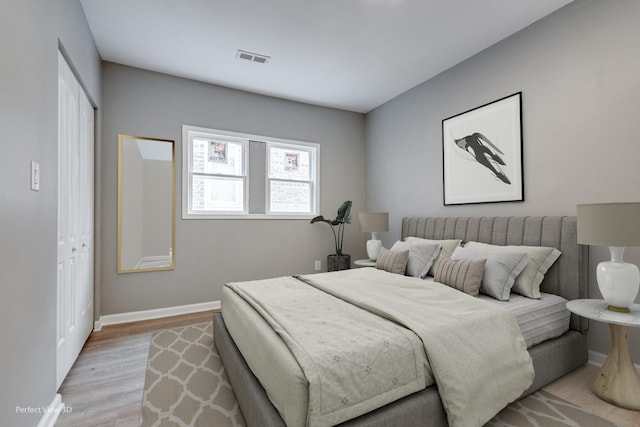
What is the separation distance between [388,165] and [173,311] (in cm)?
339

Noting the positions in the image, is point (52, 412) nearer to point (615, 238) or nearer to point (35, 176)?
point (35, 176)

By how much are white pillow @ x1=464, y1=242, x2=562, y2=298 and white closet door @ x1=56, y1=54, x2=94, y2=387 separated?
10.7 feet

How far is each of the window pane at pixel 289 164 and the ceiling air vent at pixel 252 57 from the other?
1.26 meters

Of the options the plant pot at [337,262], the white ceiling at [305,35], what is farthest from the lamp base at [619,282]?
the plant pot at [337,262]

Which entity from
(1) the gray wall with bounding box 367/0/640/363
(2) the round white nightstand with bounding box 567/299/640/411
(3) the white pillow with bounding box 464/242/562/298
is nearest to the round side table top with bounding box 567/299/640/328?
(2) the round white nightstand with bounding box 567/299/640/411

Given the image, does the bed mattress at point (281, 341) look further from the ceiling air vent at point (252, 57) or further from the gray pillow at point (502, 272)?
the ceiling air vent at point (252, 57)

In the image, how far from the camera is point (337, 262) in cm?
415

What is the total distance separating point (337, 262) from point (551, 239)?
2413 mm

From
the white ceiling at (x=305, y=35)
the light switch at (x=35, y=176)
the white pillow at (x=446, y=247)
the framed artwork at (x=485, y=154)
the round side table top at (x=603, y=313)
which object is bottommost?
the round side table top at (x=603, y=313)

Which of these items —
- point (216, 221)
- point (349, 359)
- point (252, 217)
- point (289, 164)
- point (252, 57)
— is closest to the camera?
point (349, 359)

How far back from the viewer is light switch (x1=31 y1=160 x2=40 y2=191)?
1.46m

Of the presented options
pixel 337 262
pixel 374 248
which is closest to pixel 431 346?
pixel 374 248

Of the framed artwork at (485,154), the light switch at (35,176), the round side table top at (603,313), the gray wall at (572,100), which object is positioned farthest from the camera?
the framed artwork at (485,154)

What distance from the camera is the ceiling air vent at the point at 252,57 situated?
3.08 m
